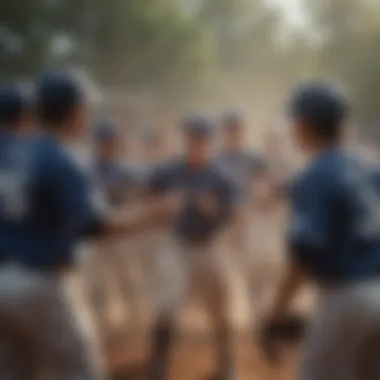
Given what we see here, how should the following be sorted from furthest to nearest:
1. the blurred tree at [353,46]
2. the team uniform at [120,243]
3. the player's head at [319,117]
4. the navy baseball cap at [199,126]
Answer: the blurred tree at [353,46]
the team uniform at [120,243]
the navy baseball cap at [199,126]
the player's head at [319,117]

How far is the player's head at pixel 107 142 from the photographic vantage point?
15.7 ft

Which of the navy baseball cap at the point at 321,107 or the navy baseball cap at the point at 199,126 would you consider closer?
the navy baseball cap at the point at 321,107

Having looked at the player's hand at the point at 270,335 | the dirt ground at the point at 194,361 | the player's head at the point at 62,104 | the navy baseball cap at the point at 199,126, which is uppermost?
the navy baseball cap at the point at 199,126

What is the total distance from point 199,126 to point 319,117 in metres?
1.43

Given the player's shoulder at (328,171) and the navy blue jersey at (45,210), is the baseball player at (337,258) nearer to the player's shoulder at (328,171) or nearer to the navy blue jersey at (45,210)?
the player's shoulder at (328,171)

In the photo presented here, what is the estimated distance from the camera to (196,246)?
379 cm

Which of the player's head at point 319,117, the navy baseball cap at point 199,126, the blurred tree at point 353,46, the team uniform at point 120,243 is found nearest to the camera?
the player's head at point 319,117

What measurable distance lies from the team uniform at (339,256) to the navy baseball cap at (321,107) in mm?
101

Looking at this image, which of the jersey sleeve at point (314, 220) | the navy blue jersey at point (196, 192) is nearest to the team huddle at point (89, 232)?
the jersey sleeve at point (314, 220)

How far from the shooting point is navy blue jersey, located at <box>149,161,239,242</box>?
378cm

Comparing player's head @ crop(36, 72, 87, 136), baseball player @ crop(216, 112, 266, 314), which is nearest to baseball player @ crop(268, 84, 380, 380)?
player's head @ crop(36, 72, 87, 136)

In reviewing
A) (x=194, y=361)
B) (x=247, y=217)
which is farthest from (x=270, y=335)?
(x=247, y=217)

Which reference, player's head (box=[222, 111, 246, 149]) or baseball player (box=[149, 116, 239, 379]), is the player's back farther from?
player's head (box=[222, 111, 246, 149])

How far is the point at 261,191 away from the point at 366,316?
2.34 meters
